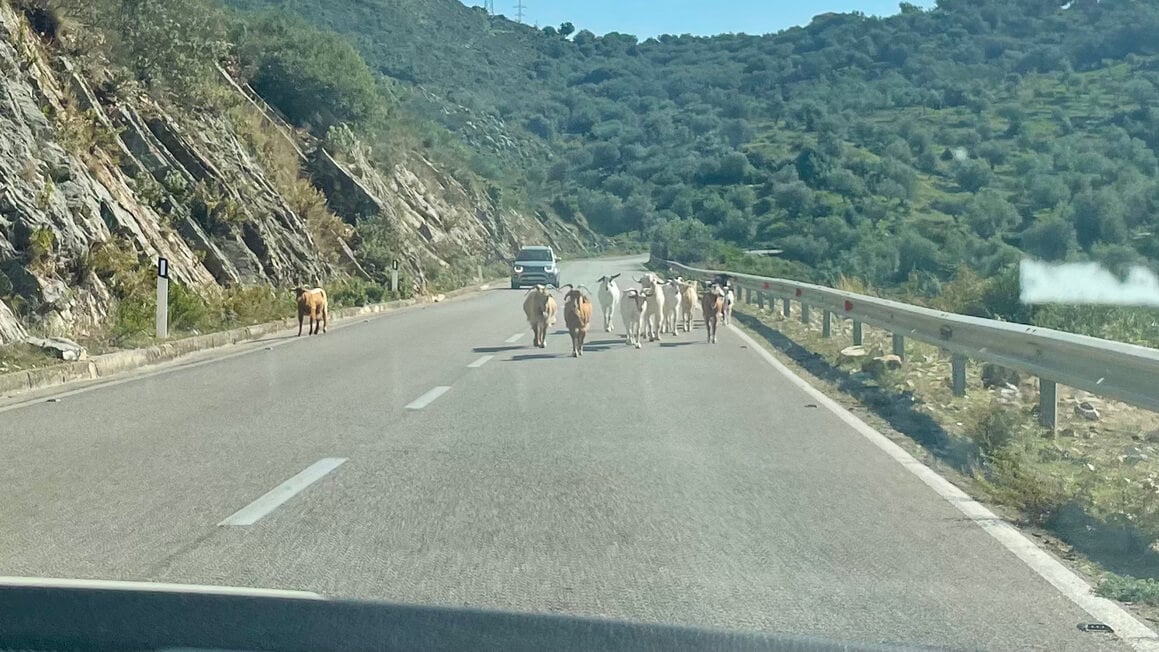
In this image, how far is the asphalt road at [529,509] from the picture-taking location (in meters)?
5.58

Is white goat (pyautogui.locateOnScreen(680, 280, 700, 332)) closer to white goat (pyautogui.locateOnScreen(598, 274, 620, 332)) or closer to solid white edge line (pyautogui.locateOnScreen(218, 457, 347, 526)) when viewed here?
white goat (pyautogui.locateOnScreen(598, 274, 620, 332))

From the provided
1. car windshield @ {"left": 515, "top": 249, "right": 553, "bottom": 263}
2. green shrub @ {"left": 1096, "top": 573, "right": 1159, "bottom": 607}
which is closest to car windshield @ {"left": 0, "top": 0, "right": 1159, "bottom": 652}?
green shrub @ {"left": 1096, "top": 573, "right": 1159, "bottom": 607}

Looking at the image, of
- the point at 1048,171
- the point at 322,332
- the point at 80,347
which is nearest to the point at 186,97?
the point at 322,332

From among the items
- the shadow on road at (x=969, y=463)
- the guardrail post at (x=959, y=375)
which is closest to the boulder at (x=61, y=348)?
the shadow on road at (x=969, y=463)

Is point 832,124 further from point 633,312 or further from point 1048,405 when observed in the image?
point 1048,405

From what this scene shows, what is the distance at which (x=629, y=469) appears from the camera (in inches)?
347

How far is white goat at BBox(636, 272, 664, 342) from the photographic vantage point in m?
20.7

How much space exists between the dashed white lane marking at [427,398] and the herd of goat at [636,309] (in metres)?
4.45

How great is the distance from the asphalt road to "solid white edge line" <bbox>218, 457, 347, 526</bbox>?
5 centimetres

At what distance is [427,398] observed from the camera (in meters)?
13.0

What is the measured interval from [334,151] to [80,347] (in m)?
28.6

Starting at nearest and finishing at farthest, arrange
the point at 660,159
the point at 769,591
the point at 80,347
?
the point at 769,591, the point at 80,347, the point at 660,159

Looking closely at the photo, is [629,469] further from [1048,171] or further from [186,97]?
[1048,171]

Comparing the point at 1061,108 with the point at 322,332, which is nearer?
the point at 322,332
